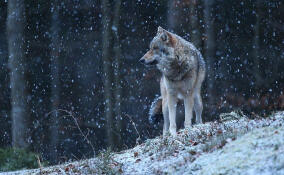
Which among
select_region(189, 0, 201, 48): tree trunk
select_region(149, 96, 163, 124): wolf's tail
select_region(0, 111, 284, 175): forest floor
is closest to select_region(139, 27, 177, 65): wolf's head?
select_region(149, 96, 163, 124): wolf's tail

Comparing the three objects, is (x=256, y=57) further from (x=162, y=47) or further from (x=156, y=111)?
(x=162, y=47)

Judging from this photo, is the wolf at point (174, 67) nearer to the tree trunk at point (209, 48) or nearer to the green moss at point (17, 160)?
the green moss at point (17, 160)

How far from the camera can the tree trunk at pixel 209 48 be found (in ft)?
41.7

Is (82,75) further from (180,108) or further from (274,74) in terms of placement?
(274,74)

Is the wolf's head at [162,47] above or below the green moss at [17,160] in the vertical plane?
above

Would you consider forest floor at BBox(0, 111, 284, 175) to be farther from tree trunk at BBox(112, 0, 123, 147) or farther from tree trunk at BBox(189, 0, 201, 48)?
tree trunk at BBox(112, 0, 123, 147)

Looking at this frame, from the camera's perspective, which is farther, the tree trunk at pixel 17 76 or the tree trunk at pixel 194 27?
the tree trunk at pixel 194 27

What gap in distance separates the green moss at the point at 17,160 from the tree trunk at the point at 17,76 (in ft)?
8.23

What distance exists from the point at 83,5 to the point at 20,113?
5.06m

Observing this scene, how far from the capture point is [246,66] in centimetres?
1378

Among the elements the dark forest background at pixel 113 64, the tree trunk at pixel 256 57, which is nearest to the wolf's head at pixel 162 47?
the dark forest background at pixel 113 64

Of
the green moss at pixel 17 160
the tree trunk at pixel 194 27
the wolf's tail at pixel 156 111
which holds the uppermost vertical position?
the tree trunk at pixel 194 27

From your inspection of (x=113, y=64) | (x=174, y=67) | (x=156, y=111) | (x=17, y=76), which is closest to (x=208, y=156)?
(x=174, y=67)

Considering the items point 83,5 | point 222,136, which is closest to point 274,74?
point 83,5
